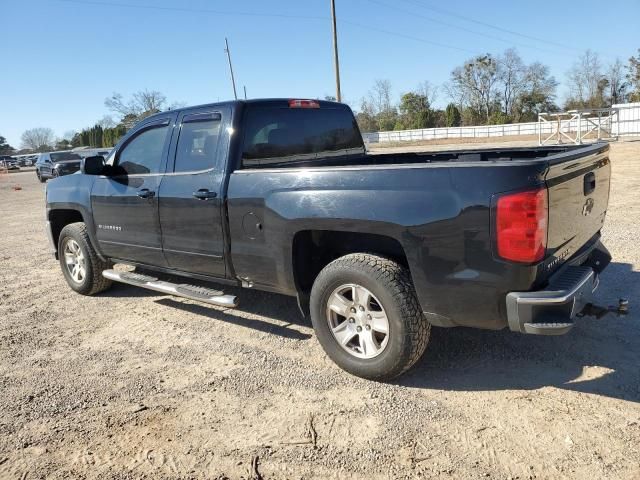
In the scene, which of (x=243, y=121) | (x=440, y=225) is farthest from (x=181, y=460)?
(x=243, y=121)

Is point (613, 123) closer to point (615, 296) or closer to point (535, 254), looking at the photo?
point (615, 296)

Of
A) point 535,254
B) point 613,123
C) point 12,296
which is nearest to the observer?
point 535,254

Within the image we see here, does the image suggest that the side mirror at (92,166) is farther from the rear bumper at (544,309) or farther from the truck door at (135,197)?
the rear bumper at (544,309)

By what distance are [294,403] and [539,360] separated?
69.2 inches

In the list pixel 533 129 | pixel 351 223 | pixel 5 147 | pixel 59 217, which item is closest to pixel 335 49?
pixel 59 217

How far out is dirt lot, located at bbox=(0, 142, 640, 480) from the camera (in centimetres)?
269

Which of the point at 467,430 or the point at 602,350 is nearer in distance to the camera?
the point at 467,430

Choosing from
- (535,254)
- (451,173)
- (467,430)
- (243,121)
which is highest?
(243,121)

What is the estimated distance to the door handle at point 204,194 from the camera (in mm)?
4082

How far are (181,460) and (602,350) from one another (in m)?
2.95

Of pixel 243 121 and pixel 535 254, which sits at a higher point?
pixel 243 121

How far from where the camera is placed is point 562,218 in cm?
307

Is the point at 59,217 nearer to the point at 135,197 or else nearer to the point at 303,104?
the point at 135,197

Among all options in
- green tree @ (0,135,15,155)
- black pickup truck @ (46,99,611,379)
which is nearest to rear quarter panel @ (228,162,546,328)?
black pickup truck @ (46,99,611,379)
